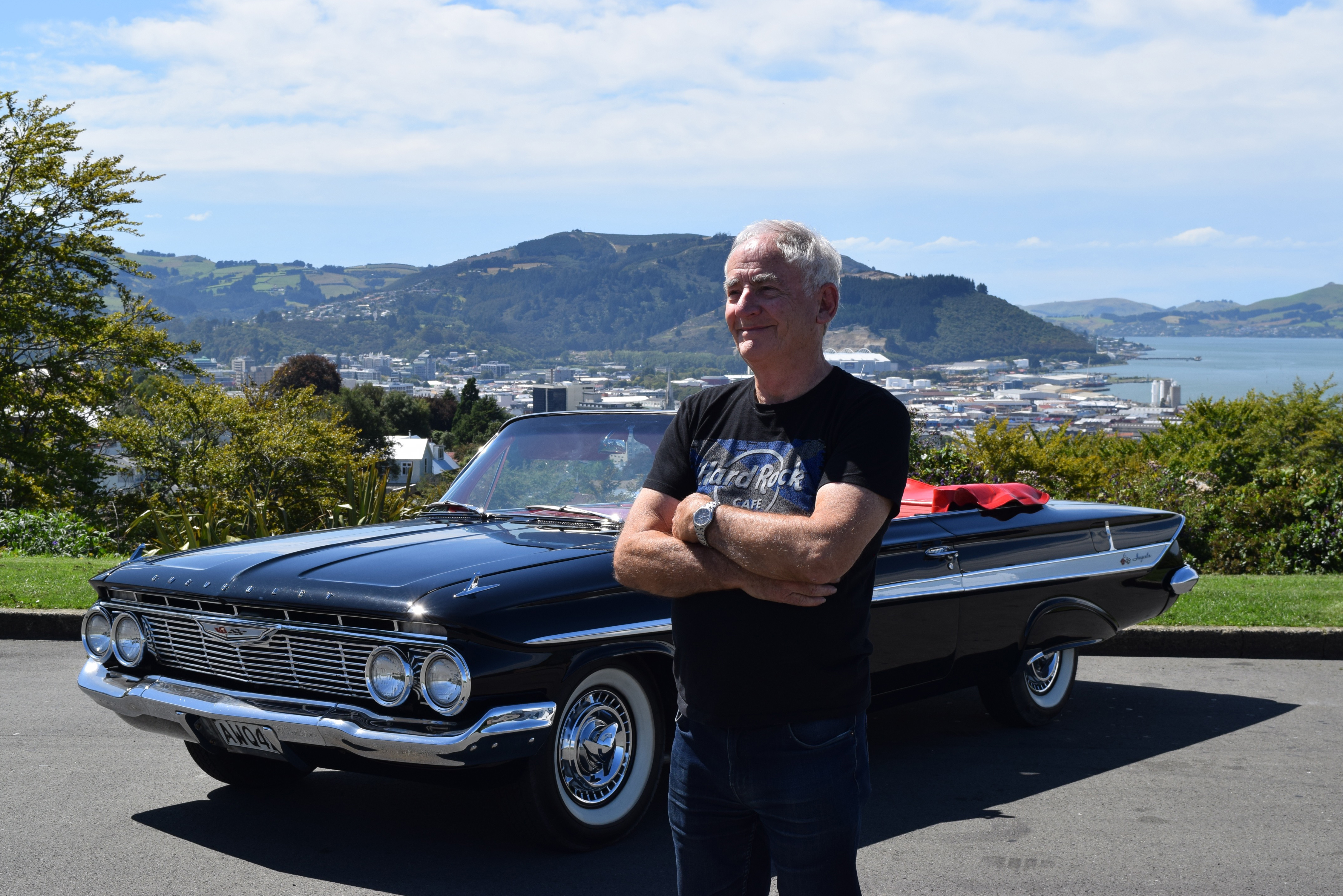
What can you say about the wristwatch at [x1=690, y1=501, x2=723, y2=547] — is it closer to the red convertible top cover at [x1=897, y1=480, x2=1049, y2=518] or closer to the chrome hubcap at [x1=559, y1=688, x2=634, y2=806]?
the chrome hubcap at [x1=559, y1=688, x2=634, y2=806]

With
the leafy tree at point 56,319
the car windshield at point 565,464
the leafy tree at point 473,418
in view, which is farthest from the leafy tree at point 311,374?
the car windshield at point 565,464

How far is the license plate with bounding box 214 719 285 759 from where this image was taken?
164 inches

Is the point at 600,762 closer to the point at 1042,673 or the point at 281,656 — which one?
the point at 281,656

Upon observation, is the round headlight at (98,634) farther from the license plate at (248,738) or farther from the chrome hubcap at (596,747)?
the chrome hubcap at (596,747)

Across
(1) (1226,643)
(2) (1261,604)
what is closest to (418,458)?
(2) (1261,604)

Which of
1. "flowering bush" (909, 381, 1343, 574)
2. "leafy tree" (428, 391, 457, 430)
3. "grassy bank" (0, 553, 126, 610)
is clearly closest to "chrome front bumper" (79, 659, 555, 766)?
"grassy bank" (0, 553, 126, 610)

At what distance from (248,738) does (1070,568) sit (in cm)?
405

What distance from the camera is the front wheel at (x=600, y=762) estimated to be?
4.23 meters

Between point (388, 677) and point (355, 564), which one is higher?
point (355, 564)

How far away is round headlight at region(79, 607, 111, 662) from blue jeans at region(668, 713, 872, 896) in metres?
3.18

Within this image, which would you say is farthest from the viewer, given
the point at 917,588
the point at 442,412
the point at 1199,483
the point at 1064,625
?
the point at 442,412

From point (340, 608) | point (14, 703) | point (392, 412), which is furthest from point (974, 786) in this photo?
point (392, 412)

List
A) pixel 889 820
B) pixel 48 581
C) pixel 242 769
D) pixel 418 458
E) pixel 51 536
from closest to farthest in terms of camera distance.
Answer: pixel 889 820, pixel 242 769, pixel 48 581, pixel 51 536, pixel 418 458

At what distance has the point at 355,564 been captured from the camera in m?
4.44
